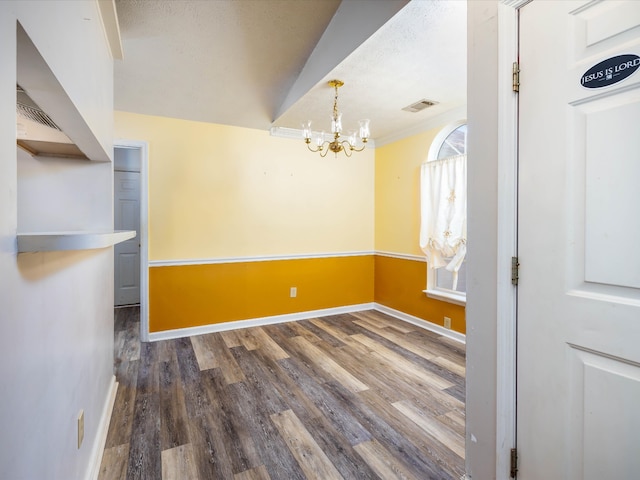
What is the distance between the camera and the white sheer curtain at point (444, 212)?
3168 mm

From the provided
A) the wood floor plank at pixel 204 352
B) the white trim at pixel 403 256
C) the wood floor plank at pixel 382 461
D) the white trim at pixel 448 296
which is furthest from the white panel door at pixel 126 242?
the wood floor plank at pixel 382 461

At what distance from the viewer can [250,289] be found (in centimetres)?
→ 380

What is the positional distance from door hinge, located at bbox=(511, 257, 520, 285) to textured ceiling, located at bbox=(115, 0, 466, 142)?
4.88 feet

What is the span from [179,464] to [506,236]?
196 cm

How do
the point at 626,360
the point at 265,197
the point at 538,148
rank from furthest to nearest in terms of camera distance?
the point at 265,197
the point at 538,148
the point at 626,360

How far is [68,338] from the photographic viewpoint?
1192 millimetres

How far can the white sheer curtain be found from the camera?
3.17m

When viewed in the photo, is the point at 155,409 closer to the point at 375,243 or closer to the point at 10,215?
the point at 10,215

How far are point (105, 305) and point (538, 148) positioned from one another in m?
2.57

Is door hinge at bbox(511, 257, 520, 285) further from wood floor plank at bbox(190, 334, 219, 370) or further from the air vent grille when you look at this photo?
wood floor plank at bbox(190, 334, 219, 370)

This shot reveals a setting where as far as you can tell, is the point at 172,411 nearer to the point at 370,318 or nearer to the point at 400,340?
the point at 400,340

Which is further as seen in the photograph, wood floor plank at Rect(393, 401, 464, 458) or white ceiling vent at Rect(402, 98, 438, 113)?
white ceiling vent at Rect(402, 98, 438, 113)

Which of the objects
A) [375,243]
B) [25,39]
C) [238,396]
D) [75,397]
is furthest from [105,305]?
[375,243]

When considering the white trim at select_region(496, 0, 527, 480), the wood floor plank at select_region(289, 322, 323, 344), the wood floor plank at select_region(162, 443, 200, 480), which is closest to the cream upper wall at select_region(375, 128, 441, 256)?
the wood floor plank at select_region(289, 322, 323, 344)
